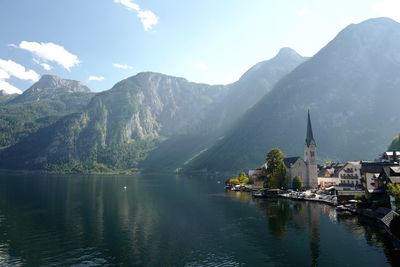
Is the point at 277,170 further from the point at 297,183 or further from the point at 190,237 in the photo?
the point at 190,237

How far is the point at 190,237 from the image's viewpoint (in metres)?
74.9

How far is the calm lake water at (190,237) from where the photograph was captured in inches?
2303

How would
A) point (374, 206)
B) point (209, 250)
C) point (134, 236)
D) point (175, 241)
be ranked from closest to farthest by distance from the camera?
1. point (209, 250)
2. point (175, 241)
3. point (134, 236)
4. point (374, 206)

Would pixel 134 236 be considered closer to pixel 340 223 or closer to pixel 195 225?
pixel 195 225

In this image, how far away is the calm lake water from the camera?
192 feet

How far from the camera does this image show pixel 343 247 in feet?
216

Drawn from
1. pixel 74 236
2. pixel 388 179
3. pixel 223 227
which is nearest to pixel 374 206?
pixel 388 179

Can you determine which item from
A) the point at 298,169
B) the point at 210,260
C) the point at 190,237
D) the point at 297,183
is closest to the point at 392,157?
the point at 297,183

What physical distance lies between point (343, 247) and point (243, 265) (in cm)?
2266

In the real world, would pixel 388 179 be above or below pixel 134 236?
above

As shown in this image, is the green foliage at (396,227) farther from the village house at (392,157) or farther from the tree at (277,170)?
the tree at (277,170)

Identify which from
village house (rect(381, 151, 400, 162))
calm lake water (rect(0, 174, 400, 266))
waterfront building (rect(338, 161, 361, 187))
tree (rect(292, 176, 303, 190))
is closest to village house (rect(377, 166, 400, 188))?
calm lake water (rect(0, 174, 400, 266))

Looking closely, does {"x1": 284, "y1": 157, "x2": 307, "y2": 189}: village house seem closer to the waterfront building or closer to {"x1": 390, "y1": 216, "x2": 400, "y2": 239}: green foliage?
the waterfront building

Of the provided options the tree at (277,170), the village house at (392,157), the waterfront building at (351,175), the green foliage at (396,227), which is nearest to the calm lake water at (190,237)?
the green foliage at (396,227)
